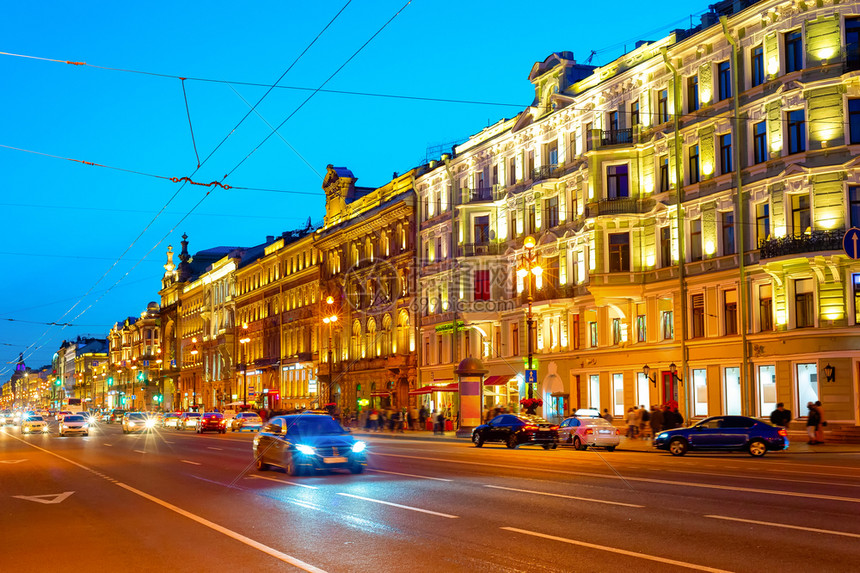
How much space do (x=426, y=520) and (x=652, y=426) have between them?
25.6 metres

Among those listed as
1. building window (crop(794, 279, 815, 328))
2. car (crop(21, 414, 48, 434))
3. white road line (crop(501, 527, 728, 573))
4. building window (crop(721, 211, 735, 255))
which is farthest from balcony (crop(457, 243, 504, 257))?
white road line (crop(501, 527, 728, 573))

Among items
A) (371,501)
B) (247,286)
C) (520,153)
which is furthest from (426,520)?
(247,286)

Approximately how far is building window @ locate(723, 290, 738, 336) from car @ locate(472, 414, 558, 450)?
9002 mm

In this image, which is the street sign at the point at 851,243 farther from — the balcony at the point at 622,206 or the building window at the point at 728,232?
the balcony at the point at 622,206

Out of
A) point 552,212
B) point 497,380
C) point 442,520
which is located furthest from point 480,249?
point 442,520

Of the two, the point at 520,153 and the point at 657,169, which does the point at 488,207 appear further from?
the point at 657,169

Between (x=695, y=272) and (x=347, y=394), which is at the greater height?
(x=695, y=272)

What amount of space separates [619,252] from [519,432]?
12.5m

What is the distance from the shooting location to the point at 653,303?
43812mm

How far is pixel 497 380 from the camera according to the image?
55719 mm

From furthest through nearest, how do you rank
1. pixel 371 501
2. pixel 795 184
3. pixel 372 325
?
pixel 372 325 → pixel 795 184 → pixel 371 501

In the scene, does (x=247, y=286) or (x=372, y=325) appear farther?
(x=247, y=286)

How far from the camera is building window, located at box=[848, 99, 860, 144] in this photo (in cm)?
3531

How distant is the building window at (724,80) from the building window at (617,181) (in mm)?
6630
